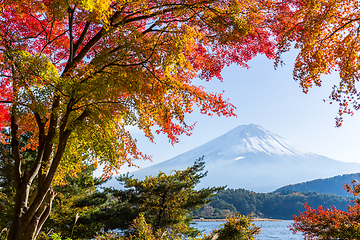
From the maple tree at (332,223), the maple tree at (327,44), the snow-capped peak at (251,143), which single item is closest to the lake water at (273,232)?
the maple tree at (332,223)

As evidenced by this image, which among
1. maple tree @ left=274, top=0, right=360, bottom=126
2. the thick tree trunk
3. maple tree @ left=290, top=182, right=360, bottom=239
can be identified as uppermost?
maple tree @ left=274, top=0, right=360, bottom=126

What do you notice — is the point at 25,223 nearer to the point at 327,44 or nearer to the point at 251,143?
the point at 327,44

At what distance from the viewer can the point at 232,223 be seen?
16.1 feet

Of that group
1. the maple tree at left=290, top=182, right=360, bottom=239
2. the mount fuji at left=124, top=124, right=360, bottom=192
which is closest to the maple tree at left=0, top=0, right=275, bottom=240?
the maple tree at left=290, top=182, right=360, bottom=239

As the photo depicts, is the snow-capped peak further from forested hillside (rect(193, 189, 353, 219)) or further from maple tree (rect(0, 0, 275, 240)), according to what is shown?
maple tree (rect(0, 0, 275, 240))

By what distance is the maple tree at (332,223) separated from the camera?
5.37 metres

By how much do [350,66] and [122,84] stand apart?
3.02m

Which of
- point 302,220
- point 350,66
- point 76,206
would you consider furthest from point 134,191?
point 350,66

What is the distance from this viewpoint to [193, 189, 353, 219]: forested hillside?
44969 millimetres

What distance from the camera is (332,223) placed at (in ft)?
18.2

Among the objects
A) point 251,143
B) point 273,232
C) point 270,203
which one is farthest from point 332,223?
point 251,143

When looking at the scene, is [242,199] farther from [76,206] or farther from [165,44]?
[165,44]

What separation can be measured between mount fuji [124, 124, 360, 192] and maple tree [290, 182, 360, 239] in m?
128

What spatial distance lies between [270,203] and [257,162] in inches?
4476
